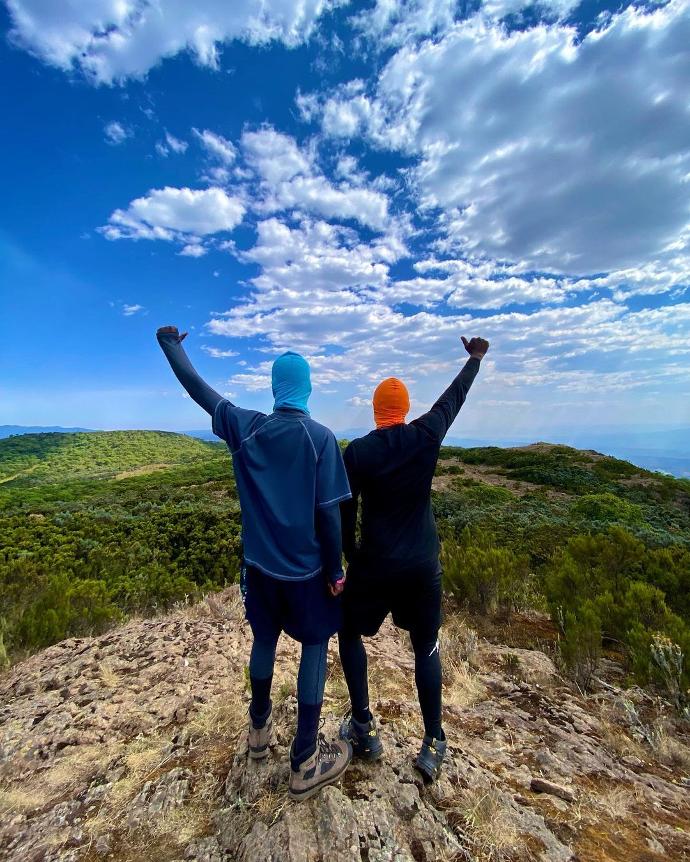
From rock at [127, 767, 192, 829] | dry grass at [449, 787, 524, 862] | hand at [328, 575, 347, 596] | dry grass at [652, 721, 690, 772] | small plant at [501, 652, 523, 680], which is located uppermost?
hand at [328, 575, 347, 596]

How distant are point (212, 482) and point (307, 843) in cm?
2240

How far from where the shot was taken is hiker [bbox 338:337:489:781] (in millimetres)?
2301

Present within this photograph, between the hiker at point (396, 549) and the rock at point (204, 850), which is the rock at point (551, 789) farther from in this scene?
the rock at point (204, 850)

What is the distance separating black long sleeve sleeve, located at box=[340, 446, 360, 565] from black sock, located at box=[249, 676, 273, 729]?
0.83 meters

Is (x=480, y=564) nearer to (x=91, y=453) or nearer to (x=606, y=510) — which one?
(x=606, y=510)

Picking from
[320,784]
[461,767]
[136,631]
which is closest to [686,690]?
[461,767]

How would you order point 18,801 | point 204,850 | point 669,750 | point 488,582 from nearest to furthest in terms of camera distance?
point 204,850, point 18,801, point 669,750, point 488,582

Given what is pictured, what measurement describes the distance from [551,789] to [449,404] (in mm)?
2343

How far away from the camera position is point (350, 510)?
2.45 meters

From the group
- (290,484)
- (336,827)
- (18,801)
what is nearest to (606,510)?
(336,827)

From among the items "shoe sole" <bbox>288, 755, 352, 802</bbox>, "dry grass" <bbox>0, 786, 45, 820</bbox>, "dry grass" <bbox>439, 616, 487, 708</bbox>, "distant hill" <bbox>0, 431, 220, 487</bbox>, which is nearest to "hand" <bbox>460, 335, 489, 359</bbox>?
"shoe sole" <bbox>288, 755, 352, 802</bbox>

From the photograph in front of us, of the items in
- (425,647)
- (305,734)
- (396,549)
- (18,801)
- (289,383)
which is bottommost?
(18,801)

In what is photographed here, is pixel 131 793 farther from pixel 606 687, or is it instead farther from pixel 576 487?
pixel 576 487

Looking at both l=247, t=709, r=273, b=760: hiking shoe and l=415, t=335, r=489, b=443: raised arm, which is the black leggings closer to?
l=247, t=709, r=273, b=760: hiking shoe
